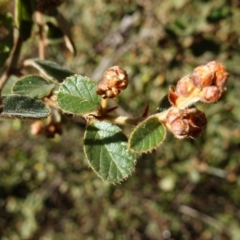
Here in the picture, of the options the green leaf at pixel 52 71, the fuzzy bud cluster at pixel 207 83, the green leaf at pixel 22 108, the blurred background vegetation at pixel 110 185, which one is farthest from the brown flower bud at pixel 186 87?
the blurred background vegetation at pixel 110 185

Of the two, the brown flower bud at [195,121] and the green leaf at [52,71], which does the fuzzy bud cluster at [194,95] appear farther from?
the green leaf at [52,71]

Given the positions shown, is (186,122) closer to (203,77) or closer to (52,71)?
(203,77)

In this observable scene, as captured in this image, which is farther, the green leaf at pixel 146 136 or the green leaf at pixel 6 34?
the green leaf at pixel 6 34

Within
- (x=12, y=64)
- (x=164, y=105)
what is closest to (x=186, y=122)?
(x=164, y=105)

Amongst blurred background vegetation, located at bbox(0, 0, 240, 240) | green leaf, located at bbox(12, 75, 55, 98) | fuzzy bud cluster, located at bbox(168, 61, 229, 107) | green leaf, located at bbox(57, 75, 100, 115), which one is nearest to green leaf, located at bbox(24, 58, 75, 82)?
green leaf, located at bbox(12, 75, 55, 98)

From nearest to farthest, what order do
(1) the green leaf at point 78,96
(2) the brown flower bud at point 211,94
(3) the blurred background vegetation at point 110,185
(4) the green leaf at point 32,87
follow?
1. (2) the brown flower bud at point 211,94
2. (1) the green leaf at point 78,96
3. (4) the green leaf at point 32,87
4. (3) the blurred background vegetation at point 110,185

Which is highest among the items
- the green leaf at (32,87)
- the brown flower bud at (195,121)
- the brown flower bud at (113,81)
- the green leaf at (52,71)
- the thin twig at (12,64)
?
the brown flower bud at (113,81)

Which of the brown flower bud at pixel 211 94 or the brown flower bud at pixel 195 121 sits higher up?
the brown flower bud at pixel 211 94
